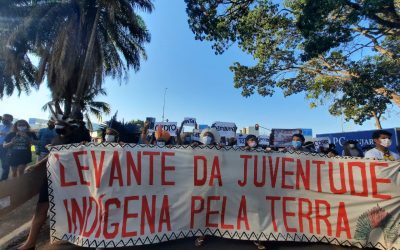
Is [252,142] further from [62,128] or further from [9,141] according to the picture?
[9,141]

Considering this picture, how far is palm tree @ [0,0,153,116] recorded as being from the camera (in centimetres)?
1647

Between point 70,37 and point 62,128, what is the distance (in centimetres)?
1353

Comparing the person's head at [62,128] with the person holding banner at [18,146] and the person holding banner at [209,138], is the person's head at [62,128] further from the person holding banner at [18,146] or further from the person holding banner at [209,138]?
the person holding banner at [18,146]

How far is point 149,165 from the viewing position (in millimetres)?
4484

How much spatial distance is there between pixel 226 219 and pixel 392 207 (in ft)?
7.37

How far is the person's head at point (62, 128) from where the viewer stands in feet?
15.1

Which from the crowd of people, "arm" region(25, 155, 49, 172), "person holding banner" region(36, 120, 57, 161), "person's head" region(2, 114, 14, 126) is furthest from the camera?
"person's head" region(2, 114, 14, 126)

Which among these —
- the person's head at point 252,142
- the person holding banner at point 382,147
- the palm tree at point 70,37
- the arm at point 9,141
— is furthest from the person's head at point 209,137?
the palm tree at point 70,37

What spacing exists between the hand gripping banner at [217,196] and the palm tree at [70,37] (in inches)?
496

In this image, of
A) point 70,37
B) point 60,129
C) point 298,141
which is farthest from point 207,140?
point 70,37

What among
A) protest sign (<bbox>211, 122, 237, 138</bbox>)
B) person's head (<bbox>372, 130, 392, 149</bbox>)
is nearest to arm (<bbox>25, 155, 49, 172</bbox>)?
person's head (<bbox>372, 130, 392, 149</bbox>)

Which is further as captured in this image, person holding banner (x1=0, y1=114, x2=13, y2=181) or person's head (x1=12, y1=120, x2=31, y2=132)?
person holding banner (x1=0, y1=114, x2=13, y2=181)

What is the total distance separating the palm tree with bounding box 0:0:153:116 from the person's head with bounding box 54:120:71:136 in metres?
12.0

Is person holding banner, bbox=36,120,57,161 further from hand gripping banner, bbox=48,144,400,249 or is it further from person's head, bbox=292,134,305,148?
person's head, bbox=292,134,305,148
